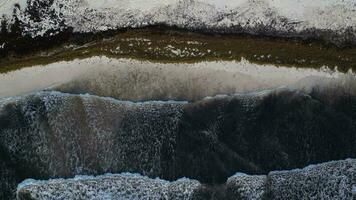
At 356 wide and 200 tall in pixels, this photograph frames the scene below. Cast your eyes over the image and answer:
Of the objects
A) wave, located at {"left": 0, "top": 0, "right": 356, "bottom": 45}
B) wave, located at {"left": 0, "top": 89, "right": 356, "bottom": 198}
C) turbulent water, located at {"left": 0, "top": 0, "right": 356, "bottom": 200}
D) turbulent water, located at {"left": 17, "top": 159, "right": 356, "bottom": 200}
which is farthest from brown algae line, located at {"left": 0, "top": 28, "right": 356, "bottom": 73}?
turbulent water, located at {"left": 17, "top": 159, "right": 356, "bottom": 200}

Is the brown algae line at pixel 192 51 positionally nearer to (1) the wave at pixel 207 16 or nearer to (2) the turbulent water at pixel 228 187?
(1) the wave at pixel 207 16

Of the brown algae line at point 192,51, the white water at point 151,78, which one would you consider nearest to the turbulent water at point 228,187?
the white water at point 151,78

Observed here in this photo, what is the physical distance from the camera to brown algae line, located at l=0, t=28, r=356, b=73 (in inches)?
291

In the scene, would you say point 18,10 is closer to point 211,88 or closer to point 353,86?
point 211,88

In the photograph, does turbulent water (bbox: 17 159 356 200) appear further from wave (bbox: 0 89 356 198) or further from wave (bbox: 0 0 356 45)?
wave (bbox: 0 0 356 45)

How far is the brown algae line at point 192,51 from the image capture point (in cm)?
740

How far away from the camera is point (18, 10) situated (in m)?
7.55

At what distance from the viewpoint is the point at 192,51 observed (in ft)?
24.5

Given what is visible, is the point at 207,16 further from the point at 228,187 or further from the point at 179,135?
the point at 228,187

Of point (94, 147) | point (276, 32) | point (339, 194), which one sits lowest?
point (339, 194)

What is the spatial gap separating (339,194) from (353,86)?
1.32m

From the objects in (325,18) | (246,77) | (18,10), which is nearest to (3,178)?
(18,10)

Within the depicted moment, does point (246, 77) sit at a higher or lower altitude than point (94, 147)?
higher

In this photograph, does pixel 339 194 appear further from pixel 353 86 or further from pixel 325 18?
pixel 325 18
